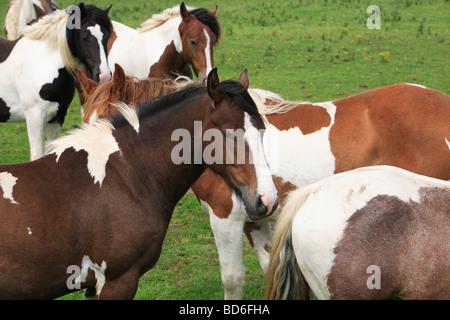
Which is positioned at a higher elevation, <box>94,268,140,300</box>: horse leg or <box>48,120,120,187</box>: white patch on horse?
<box>48,120,120,187</box>: white patch on horse

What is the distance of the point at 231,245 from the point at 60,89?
11.3 feet

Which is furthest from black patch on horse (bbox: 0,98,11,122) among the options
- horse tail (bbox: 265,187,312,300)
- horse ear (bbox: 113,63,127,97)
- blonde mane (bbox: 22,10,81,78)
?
horse tail (bbox: 265,187,312,300)

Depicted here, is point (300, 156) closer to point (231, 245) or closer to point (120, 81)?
point (231, 245)

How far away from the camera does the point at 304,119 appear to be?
14.5 ft

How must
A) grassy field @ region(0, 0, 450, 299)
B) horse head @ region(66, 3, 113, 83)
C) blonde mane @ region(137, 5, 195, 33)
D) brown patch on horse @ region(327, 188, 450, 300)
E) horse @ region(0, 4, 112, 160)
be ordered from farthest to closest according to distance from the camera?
blonde mane @ region(137, 5, 195, 33) < horse @ region(0, 4, 112, 160) < horse head @ region(66, 3, 113, 83) < grassy field @ region(0, 0, 450, 299) < brown patch on horse @ region(327, 188, 450, 300)

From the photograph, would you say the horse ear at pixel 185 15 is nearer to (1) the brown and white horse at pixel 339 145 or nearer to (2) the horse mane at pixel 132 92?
(1) the brown and white horse at pixel 339 145

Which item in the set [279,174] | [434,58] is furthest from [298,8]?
[279,174]

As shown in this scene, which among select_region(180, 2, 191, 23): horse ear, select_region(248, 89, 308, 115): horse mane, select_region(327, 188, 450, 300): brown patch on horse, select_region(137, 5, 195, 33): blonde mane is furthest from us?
select_region(137, 5, 195, 33): blonde mane

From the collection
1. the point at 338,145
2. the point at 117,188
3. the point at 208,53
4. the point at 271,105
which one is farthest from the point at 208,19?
the point at 117,188

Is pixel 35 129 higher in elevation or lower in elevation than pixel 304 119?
lower

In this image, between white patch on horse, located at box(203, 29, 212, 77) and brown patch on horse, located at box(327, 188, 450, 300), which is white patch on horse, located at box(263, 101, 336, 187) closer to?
brown patch on horse, located at box(327, 188, 450, 300)

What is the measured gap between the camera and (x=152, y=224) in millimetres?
3076

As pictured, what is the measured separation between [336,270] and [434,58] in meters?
11.8

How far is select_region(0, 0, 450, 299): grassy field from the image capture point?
520 cm
